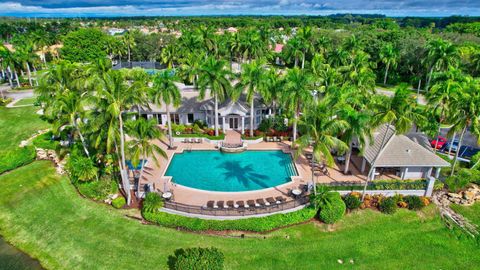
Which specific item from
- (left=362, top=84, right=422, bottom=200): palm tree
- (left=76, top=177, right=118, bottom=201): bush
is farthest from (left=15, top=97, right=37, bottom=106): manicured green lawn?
(left=362, top=84, right=422, bottom=200): palm tree

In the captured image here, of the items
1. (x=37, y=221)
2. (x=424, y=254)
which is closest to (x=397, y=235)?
(x=424, y=254)

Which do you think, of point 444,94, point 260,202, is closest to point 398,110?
point 444,94

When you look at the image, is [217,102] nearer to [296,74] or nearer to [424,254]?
[296,74]

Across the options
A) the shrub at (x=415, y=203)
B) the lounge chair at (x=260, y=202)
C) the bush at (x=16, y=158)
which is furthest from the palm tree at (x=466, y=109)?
the bush at (x=16, y=158)

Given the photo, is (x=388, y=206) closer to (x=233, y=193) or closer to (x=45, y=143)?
(x=233, y=193)

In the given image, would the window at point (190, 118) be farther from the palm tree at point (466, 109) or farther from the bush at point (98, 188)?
the palm tree at point (466, 109)

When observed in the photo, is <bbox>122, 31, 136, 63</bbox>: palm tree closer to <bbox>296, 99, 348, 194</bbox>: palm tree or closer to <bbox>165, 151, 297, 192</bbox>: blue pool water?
<bbox>165, 151, 297, 192</bbox>: blue pool water
